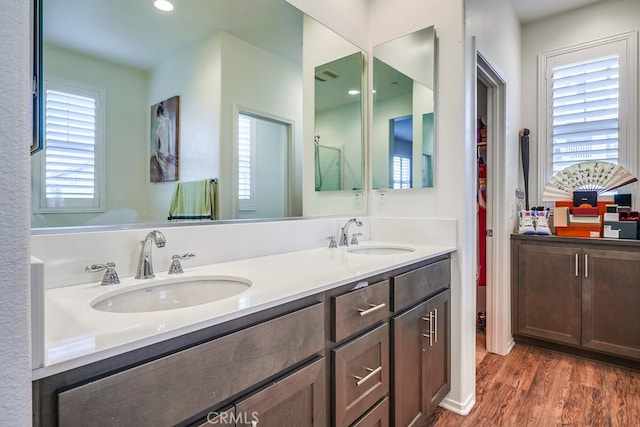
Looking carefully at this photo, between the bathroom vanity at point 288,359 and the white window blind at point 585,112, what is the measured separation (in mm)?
1948

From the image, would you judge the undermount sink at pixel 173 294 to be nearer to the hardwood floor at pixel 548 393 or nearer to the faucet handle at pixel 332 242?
the faucet handle at pixel 332 242

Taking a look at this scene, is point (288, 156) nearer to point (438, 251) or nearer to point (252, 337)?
point (438, 251)

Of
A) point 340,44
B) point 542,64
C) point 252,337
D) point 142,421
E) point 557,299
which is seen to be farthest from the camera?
point 542,64

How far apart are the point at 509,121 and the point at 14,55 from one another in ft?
9.58

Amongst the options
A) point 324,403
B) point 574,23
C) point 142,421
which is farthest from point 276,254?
point 574,23

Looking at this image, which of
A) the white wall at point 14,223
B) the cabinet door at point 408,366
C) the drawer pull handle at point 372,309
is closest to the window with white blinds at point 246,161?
the drawer pull handle at point 372,309

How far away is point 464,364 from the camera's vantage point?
1839mm

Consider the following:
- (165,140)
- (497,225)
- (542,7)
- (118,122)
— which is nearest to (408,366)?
(165,140)

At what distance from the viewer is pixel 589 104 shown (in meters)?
2.71

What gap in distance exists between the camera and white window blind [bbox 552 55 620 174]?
263 cm

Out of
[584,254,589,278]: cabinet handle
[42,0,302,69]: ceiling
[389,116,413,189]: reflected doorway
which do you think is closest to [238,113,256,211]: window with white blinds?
[42,0,302,69]: ceiling

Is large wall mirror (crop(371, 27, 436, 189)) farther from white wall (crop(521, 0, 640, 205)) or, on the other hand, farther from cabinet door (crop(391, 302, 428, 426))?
white wall (crop(521, 0, 640, 205))

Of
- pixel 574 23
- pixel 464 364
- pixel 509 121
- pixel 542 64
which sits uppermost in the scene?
pixel 574 23

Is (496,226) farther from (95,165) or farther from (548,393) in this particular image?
(95,165)
